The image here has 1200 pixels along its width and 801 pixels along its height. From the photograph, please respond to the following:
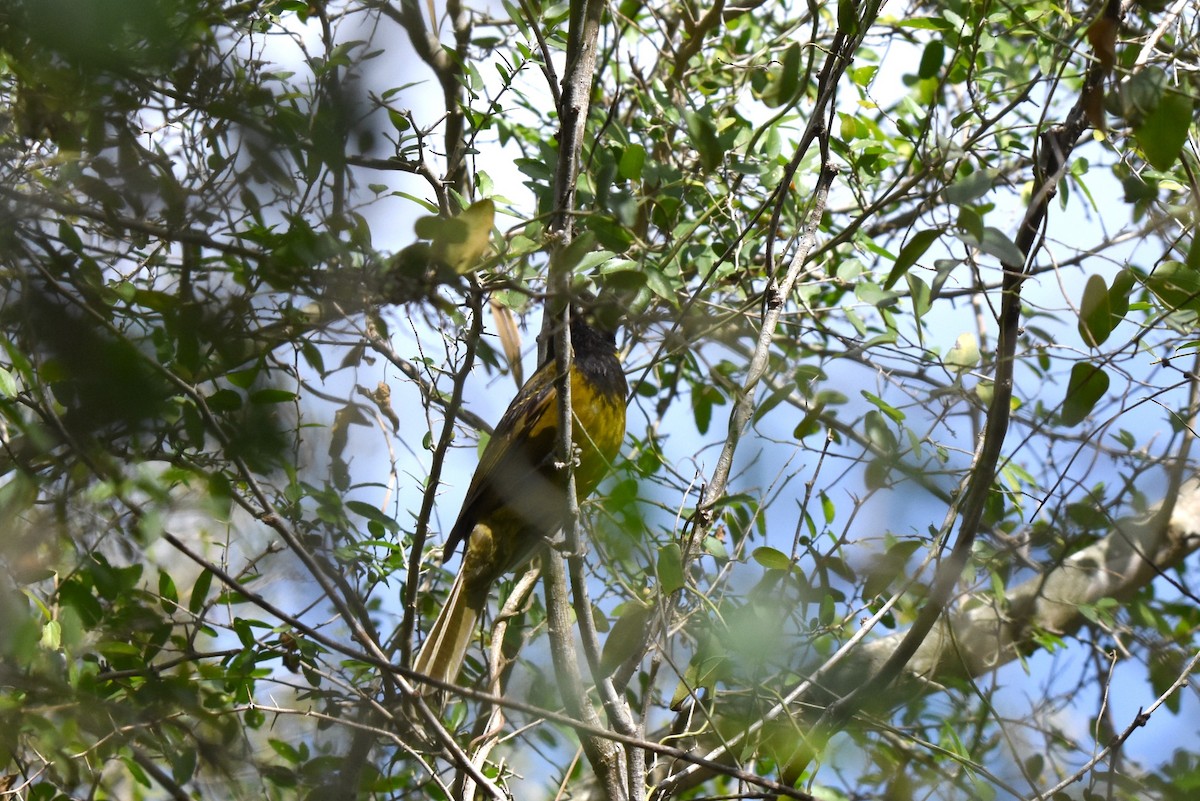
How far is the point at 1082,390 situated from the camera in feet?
7.66

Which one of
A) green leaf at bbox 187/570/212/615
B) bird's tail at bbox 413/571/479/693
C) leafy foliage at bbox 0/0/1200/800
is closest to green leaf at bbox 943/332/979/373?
leafy foliage at bbox 0/0/1200/800

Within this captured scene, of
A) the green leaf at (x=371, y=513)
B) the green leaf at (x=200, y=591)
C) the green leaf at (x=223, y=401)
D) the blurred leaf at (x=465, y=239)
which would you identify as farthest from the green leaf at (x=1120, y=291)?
the green leaf at (x=200, y=591)

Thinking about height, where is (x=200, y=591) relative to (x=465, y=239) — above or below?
below

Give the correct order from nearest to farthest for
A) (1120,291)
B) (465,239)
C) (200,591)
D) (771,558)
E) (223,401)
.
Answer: (465,239) → (223,401) → (1120,291) → (771,558) → (200,591)

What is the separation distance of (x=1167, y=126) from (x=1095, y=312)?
0.41 meters

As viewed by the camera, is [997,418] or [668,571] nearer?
[997,418]

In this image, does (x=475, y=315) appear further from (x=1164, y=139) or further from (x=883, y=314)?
(x=883, y=314)

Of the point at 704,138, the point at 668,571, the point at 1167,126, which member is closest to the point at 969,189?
the point at 1167,126

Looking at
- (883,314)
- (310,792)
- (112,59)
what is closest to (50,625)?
(310,792)

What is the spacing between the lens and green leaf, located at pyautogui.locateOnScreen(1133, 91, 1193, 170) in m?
2.00

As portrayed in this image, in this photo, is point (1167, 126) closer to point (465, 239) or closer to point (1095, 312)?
point (1095, 312)

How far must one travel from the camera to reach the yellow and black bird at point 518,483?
3.75 m

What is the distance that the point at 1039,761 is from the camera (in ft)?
10.6

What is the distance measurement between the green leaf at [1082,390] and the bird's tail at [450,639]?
86.1 inches
